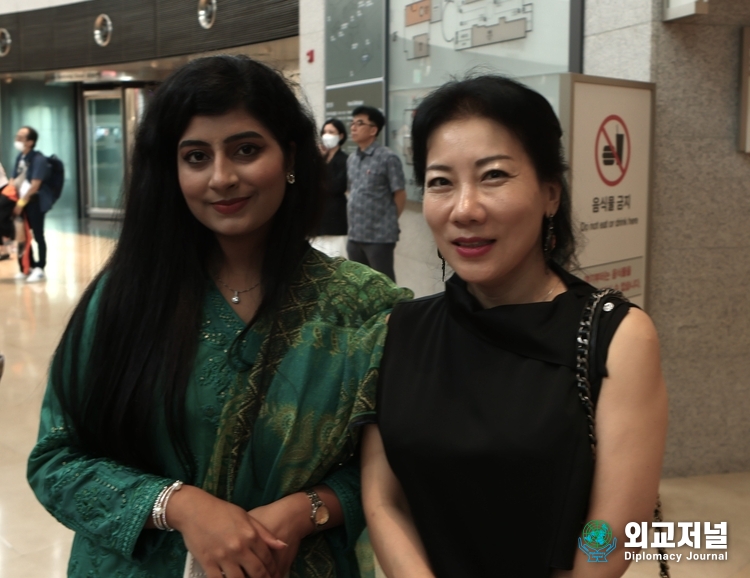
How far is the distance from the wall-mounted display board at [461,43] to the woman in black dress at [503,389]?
2.50 metres

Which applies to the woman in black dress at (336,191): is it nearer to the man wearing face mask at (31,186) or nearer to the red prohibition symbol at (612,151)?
the red prohibition symbol at (612,151)

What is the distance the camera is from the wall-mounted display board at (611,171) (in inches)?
135

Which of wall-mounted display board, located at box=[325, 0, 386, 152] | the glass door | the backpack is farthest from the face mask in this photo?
the glass door

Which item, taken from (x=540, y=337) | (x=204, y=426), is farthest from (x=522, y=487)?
(x=204, y=426)

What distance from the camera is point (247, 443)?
142 cm

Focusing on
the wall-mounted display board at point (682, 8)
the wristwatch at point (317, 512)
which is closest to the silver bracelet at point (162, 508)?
the wristwatch at point (317, 512)

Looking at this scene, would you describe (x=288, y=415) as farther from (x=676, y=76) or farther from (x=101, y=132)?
(x=101, y=132)

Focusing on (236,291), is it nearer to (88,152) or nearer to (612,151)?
(612,151)

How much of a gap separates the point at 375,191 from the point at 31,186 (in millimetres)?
5069

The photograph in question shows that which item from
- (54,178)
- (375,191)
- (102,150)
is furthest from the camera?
(102,150)

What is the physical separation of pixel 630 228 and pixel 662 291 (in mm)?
412

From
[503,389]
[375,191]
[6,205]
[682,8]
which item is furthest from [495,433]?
[6,205]

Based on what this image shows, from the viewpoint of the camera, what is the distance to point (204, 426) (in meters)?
1.41

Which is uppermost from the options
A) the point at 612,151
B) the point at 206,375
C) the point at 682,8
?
the point at 682,8
